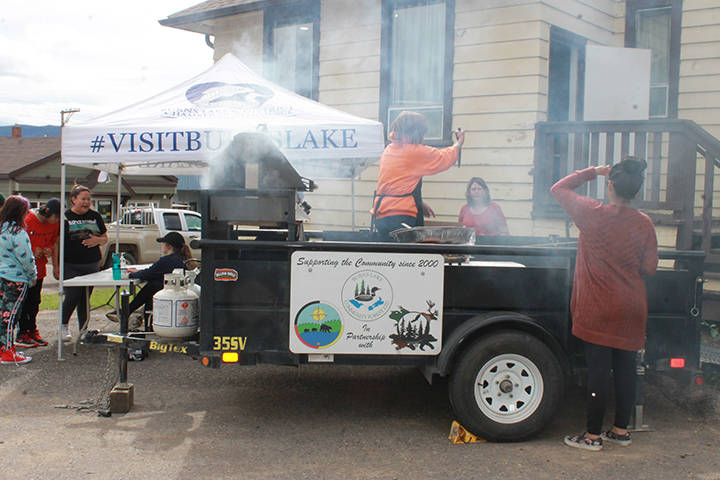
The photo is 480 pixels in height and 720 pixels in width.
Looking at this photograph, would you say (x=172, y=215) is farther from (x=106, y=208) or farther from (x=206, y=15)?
(x=106, y=208)

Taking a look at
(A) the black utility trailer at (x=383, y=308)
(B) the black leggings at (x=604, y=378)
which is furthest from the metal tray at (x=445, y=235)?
(B) the black leggings at (x=604, y=378)

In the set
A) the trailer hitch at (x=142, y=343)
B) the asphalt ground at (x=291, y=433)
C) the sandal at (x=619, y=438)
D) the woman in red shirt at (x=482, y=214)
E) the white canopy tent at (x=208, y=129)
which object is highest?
the white canopy tent at (x=208, y=129)

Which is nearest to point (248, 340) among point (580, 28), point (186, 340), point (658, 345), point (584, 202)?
point (186, 340)

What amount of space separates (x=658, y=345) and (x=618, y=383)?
17.9 inches

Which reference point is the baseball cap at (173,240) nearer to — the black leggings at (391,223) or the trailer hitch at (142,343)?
the trailer hitch at (142,343)

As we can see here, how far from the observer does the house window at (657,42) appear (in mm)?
8156

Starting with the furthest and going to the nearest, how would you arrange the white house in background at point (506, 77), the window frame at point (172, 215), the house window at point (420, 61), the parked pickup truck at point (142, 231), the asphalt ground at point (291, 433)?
1. the window frame at point (172, 215)
2. the parked pickup truck at point (142, 231)
3. the house window at point (420, 61)
4. the white house in background at point (506, 77)
5. the asphalt ground at point (291, 433)

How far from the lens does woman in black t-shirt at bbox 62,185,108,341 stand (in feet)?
22.0

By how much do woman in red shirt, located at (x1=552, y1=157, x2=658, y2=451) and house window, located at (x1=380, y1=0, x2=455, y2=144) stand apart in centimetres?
440

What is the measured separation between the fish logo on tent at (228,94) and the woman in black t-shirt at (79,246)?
69.1 inches

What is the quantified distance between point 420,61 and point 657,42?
3053 mm

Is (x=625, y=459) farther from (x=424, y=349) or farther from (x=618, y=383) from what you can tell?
(x=424, y=349)

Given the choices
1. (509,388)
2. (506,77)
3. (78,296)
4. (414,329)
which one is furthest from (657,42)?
(78,296)

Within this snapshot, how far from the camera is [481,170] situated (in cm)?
809
